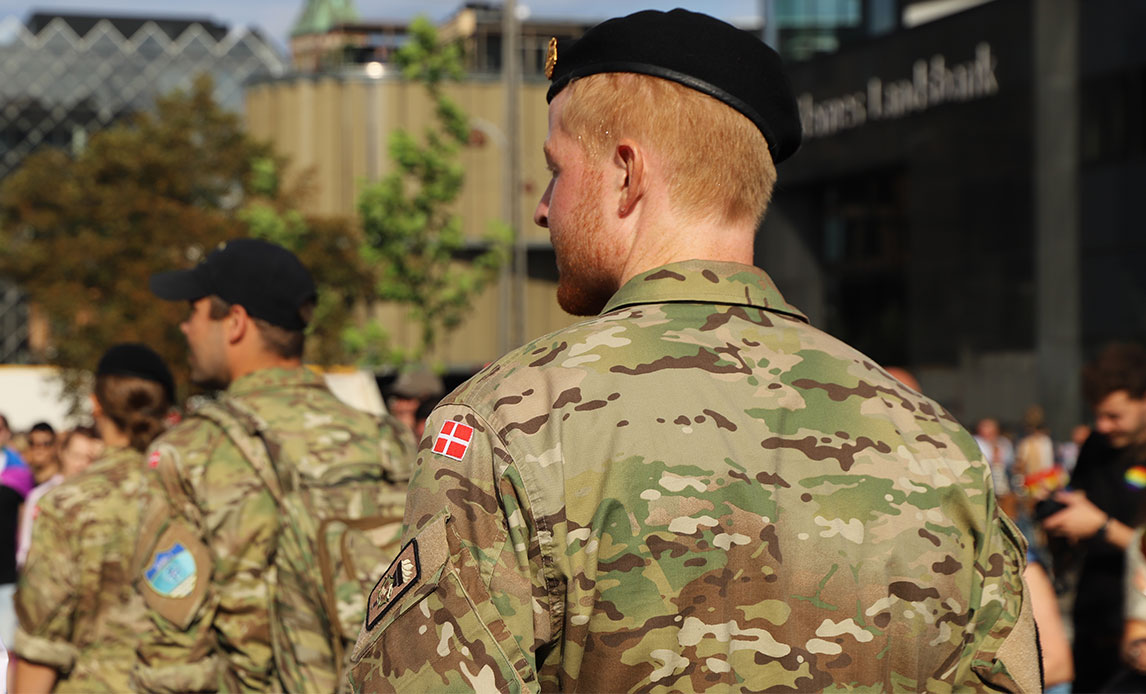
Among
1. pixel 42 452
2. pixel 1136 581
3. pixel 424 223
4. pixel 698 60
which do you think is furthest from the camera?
pixel 424 223

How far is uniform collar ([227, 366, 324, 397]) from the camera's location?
393 cm

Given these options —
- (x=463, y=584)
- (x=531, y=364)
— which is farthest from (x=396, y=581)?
(x=531, y=364)

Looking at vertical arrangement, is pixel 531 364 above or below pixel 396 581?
above

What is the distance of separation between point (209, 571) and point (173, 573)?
86mm

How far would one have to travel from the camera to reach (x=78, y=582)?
4.77m

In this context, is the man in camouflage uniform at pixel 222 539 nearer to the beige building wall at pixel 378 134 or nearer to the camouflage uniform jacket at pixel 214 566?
the camouflage uniform jacket at pixel 214 566

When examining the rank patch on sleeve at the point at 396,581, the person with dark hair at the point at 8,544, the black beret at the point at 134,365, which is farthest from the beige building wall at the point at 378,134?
the rank patch on sleeve at the point at 396,581

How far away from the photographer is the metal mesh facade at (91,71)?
53.7m

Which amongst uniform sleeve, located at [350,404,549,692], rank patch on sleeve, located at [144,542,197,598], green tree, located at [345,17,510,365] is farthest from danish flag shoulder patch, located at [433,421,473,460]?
green tree, located at [345,17,510,365]

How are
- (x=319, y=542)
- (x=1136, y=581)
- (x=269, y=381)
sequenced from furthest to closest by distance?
1. (x=1136, y=581)
2. (x=269, y=381)
3. (x=319, y=542)

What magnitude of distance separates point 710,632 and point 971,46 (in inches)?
1200

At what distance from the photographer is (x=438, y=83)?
26672 millimetres

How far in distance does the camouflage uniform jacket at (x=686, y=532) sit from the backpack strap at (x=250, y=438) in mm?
1950

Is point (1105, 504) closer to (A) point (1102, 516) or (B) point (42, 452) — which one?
(A) point (1102, 516)
